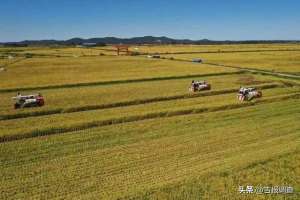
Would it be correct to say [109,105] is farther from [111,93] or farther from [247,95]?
[247,95]

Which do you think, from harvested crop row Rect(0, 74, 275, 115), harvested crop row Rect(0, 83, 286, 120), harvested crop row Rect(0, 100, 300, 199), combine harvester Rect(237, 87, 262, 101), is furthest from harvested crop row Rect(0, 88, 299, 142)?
harvested crop row Rect(0, 74, 275, 115)

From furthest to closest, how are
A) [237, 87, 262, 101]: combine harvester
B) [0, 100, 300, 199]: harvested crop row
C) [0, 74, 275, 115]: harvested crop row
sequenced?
[237, 87, 262, 101]: combine harvester → [0, 74, 275, 115]: harvested crop row → [0, 100, 300, 199]: harvested crop row

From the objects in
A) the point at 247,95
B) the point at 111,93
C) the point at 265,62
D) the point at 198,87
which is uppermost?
the point at 247,95

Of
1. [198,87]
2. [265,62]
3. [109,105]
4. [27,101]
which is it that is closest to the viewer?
[27,101]

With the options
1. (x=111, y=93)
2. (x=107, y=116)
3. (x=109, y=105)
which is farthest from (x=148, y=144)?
(x=111, y=93)

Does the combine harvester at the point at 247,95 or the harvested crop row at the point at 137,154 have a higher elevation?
the combine harvester at the point at 247,95

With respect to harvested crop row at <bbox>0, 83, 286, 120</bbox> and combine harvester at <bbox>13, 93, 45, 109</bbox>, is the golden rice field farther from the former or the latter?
combine harvester at <bbox>13, 93, 45, 109</bbox>

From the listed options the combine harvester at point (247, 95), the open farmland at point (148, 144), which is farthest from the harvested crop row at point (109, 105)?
the combine harvester at point (247, 95)

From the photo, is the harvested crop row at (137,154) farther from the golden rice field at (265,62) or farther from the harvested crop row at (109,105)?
the golden rice field at (265,62)
